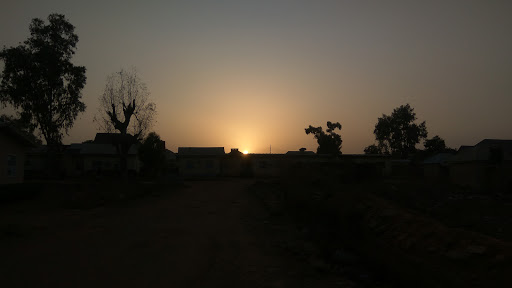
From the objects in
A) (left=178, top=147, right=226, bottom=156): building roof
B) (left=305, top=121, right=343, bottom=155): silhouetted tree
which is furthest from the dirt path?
(left=305, top=121, right=343, bottom=155): silhouetted tree

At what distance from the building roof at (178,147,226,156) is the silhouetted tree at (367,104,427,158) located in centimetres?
3951

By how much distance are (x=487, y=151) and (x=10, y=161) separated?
3538 centimetres

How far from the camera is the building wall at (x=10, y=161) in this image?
22.1 m

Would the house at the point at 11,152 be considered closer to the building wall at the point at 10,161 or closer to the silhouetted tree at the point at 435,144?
the building wall at the point at 10,161

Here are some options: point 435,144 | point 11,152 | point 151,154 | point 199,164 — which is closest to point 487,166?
point 199,164

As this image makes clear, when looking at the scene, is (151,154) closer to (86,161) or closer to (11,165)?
(86,161)

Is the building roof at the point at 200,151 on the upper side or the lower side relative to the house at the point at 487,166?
upper

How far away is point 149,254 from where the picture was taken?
8.61m

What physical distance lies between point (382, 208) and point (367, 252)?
3909 mm

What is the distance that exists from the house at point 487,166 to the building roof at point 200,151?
1133 inches

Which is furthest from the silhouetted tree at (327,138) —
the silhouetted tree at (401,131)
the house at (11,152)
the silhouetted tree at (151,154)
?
the house at (11,152)

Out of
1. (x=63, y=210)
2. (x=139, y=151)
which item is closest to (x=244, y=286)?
(x=63, y=210)

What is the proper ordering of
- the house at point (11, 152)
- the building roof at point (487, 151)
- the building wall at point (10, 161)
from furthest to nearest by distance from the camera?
the building roof at point (487, 151)
the building wall at point (10, 161)
the house at point (11, 152)

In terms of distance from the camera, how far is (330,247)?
9.16 metres
